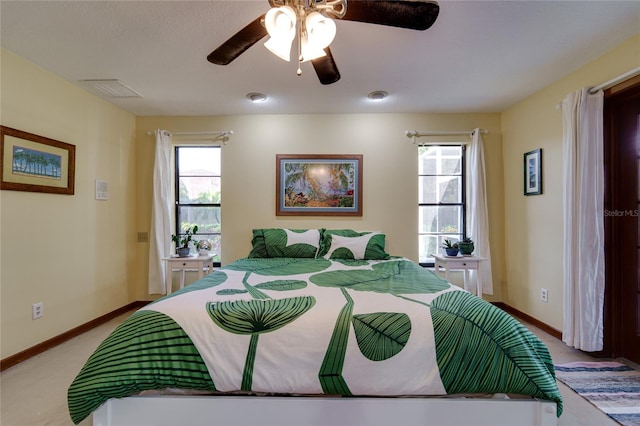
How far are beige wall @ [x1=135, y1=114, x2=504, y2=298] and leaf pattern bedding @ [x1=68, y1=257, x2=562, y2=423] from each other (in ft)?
6.89

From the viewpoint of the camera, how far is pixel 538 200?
9.53 feet

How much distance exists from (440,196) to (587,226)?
1501mm

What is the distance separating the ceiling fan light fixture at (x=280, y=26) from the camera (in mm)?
1301

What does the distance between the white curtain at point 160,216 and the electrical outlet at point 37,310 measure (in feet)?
3.29

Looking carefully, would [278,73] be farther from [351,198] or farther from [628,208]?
[628,208]

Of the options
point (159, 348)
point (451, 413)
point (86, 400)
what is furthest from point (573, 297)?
point (86, 400)

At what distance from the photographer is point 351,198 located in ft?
11.4

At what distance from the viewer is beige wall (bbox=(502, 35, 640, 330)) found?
2.54m

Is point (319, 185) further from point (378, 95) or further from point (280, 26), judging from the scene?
point (280, 26)

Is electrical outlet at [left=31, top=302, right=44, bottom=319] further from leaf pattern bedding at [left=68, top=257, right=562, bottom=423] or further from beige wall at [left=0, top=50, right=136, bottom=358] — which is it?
leaf pattern bedding at [left=68, top=257, right=562, bottom=423]

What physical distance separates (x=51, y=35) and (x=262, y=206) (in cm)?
224

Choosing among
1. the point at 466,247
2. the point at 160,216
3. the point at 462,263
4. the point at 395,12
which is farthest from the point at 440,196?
the point at 160,216

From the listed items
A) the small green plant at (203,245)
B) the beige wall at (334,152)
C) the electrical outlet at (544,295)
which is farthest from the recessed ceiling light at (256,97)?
the electrical outlet at (544,295)

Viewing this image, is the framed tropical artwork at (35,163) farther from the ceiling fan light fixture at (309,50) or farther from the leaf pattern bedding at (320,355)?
the ceiling fan light fixture at (309,50)
